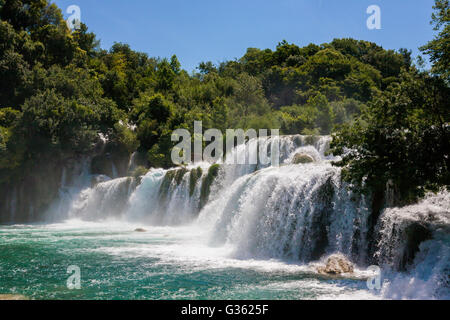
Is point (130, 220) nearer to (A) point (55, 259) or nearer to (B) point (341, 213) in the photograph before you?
(A) point (55, 259)

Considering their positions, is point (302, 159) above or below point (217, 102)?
below

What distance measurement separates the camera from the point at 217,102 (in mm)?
40500

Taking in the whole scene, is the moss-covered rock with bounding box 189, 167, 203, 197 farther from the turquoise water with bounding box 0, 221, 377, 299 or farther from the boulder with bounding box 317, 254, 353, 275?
the boulder with bounding box 317, 254, 353, 275

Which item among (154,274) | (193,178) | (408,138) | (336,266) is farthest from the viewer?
(193,178)

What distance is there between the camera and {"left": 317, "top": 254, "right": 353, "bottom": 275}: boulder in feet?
31.8

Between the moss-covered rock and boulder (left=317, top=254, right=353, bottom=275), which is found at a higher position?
the moss-covered rock

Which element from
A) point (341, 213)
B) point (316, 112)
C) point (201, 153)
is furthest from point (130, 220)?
point (316, 112)

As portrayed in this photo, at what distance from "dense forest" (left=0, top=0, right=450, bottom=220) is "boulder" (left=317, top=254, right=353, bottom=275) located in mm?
2087

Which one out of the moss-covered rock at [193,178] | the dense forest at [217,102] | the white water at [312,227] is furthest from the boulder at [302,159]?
the moss-covered rock at [193,178]

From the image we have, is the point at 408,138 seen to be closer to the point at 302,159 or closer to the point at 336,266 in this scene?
the point at 336,266

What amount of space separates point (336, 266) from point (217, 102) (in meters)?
32.1

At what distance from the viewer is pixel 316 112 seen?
117 feet

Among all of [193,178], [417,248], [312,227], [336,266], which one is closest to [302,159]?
[193,178]

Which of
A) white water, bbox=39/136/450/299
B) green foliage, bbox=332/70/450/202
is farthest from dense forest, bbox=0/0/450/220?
white water, bbox=39/136/450/299
